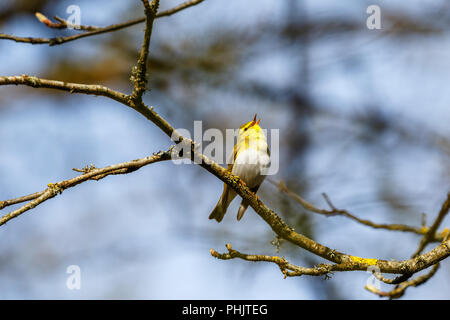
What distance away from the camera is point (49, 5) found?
6191mm

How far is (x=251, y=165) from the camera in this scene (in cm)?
448

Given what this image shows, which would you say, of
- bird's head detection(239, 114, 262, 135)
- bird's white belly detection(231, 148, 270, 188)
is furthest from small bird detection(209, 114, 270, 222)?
bird's head detection(239, 114, 262, 135)

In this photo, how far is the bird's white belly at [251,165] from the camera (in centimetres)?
448

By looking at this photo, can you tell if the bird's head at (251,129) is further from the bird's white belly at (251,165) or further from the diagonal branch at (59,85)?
the diagonal branch at (59,85)

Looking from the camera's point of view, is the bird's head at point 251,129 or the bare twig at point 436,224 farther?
the bird's head at point 251,129

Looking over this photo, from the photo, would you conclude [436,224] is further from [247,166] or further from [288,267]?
[247,166]

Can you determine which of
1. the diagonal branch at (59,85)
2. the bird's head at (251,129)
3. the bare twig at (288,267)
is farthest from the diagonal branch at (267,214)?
the bird's head at (251,129)

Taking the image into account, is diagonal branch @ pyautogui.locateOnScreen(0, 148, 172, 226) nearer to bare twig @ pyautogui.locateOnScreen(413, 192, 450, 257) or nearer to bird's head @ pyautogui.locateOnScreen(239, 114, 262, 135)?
bare twig @ pyautogui.locateOnScreen(413, 192, 450, 257)

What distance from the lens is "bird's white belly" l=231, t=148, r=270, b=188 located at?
4.48 meters

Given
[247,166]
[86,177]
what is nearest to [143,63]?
[86,177]

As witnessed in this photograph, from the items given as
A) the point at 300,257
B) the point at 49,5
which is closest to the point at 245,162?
the point at 300,257

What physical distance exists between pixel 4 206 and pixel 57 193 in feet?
0.81

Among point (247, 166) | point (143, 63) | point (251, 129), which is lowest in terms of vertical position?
point (143, 63)

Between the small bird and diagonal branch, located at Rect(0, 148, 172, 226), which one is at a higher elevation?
the small bird
